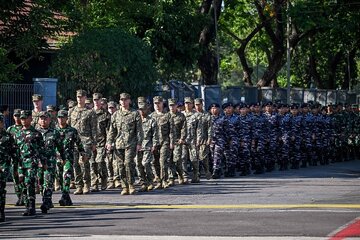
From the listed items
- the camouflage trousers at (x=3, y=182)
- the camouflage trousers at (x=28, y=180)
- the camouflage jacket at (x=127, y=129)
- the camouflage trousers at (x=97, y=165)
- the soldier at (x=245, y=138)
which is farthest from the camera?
the soldier at (x=245, y=138)

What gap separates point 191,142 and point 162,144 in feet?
5.15

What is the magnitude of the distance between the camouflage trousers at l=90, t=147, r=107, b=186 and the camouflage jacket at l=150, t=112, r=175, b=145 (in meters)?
1.52

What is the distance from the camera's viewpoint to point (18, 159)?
1748 cm

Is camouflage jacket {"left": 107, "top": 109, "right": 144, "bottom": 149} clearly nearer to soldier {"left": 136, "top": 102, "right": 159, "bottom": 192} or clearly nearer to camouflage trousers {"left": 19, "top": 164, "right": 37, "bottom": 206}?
soldier {"left": 136, "top": 102, "right": 159, "bottom": 192}

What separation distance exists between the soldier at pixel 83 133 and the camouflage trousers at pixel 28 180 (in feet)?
12.7

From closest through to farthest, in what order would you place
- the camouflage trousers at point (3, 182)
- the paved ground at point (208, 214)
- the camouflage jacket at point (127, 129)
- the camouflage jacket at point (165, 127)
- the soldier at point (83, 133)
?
the paved ground at point (208, 214), the camouflage trousers at point (3, 182), the camouflage jacket at point (127, 129), the soldier at point (83, 133), the camouflage jacket at point (165, 127)

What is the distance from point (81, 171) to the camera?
21.7 meters

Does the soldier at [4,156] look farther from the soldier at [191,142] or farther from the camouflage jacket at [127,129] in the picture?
the soldier at [191,142]

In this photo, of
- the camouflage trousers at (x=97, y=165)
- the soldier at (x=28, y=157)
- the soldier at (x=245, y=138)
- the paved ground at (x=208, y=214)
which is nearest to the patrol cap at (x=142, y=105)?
the camouflage trousers at (x=97, y=165)

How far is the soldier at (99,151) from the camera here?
22.4 m

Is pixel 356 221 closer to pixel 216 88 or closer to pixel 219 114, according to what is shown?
pixel 219 114

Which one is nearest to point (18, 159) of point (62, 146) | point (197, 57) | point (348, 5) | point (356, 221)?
point (62, 146)

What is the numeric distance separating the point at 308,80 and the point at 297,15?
2584cm

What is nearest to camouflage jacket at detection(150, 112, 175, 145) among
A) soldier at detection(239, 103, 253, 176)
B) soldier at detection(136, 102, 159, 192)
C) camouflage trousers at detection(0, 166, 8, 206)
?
soldier at detection(136, 102, 159, 192)
